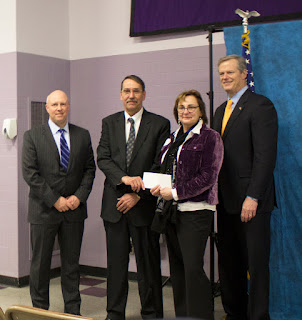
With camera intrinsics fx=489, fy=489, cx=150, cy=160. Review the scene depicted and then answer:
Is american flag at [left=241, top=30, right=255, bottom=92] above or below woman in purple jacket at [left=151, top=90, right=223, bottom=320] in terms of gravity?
above

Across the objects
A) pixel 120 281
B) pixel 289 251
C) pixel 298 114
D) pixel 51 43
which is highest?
pixel 51 43

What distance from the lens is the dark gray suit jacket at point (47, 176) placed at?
3.25 m

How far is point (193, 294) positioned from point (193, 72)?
1973 mm

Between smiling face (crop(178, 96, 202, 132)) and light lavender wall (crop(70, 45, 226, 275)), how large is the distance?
1.08 m

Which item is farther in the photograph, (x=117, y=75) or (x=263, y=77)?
(x=117, y=75)

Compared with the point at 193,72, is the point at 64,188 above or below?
below

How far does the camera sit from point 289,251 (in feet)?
10.4

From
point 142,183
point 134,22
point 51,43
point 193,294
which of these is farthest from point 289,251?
point 51,43

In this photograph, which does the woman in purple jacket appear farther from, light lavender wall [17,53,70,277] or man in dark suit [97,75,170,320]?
light lavender wall [17,53,70,277]

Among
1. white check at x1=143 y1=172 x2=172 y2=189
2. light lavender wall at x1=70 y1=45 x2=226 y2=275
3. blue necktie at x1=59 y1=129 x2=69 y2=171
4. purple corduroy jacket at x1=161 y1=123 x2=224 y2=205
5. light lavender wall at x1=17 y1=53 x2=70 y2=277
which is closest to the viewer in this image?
purple corduroy jacket at x1=161 y1=123 x2=224 y2=205

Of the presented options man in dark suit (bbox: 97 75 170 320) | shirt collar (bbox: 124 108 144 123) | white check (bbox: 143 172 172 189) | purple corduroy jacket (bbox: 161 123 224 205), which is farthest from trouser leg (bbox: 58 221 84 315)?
purple corduroy jacket (bbox: 161 123 224 205)

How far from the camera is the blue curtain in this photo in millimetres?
3123

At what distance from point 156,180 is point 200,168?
0.93 feet

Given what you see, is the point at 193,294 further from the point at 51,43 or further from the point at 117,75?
the point at 51,43
